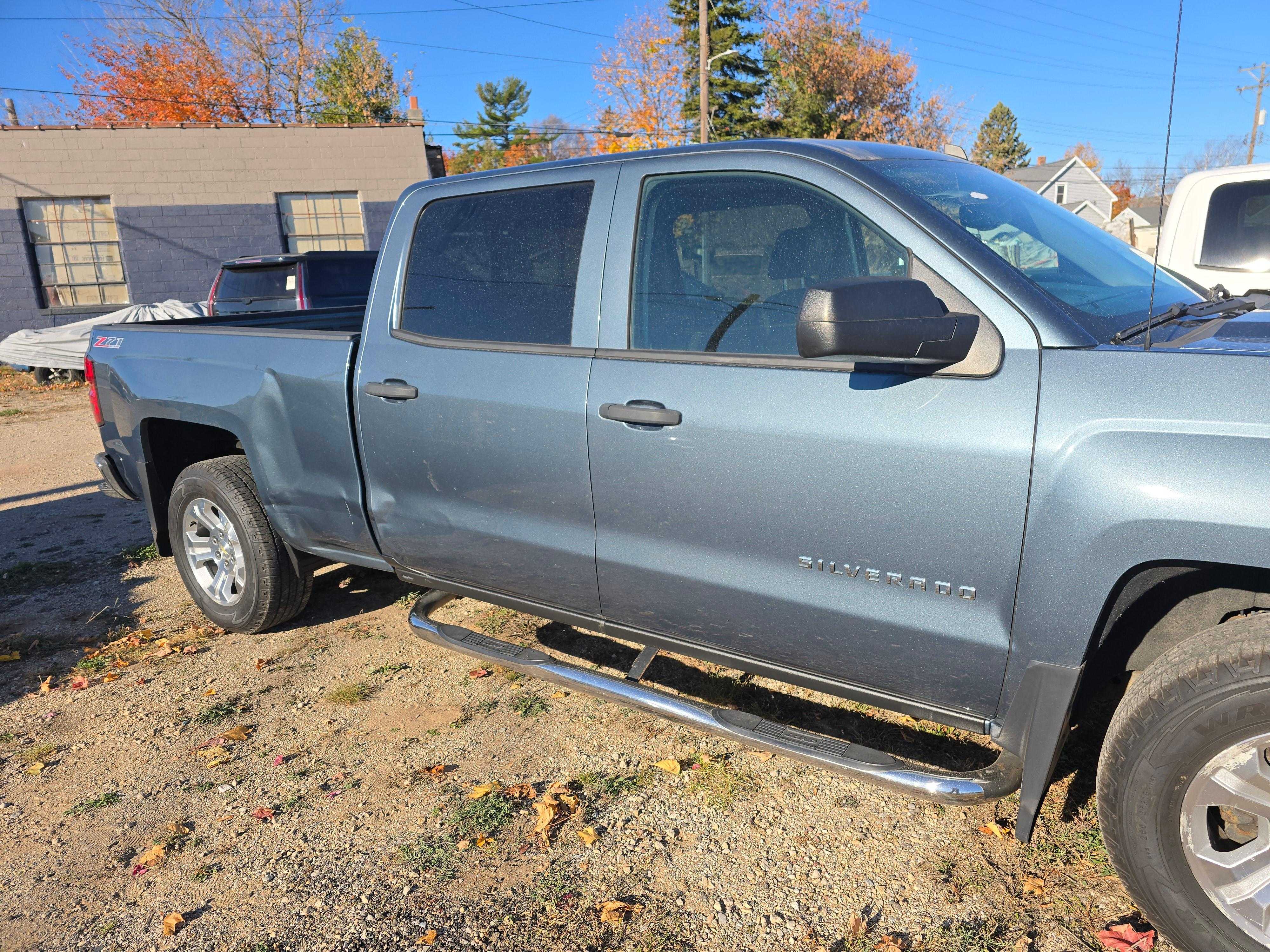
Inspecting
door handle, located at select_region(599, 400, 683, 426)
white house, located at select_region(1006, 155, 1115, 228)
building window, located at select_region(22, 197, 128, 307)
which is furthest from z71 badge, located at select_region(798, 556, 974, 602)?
white house, located at select_region(1006, 155, 1115, 228)

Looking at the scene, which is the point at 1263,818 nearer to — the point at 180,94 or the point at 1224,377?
the point at 1224,377

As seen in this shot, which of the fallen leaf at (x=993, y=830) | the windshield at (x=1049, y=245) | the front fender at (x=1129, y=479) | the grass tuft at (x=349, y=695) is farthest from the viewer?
the grass tuft at (x=349, y=695)

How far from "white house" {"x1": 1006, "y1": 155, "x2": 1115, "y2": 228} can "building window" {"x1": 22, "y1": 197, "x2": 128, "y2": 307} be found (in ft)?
157

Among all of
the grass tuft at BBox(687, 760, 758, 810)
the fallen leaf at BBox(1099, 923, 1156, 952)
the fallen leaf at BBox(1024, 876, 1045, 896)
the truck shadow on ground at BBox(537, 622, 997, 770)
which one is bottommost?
the grass tuft at BBox(687, 760, 758, 810)

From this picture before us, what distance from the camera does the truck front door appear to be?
2.27m

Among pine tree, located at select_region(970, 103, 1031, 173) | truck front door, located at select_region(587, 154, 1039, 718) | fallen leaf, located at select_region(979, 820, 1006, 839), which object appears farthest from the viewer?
pine tree, located at select_region(970, 103, 1031, 173)

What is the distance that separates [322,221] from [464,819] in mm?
18037

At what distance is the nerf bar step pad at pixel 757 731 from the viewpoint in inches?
93.3

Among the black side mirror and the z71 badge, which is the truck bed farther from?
the black side mirror

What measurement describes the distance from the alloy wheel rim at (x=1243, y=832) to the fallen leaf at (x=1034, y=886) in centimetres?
54

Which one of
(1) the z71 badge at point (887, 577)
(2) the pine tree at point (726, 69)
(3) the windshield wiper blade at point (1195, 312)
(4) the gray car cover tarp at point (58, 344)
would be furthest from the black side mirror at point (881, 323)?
(2) the pine tree at point (726, 69)

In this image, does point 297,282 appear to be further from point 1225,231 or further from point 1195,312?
point 1195,312

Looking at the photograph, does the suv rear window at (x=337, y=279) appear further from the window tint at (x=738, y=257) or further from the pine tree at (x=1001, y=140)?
the pine tree at (x=1001, y=140)

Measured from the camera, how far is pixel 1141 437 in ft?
6.72
